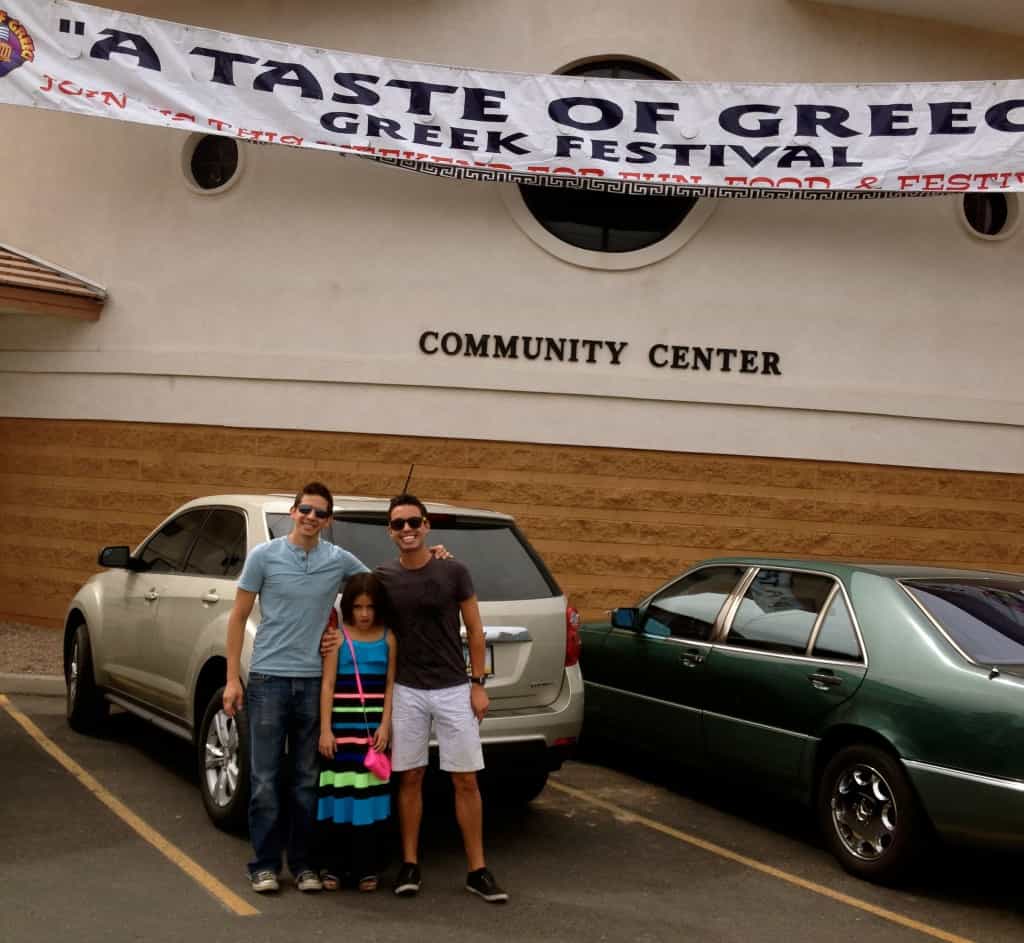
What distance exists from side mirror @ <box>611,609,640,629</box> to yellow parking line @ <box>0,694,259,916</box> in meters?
2.96

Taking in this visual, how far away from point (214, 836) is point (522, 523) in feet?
20.5

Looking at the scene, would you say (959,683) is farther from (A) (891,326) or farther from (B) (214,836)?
(A) (891,326)

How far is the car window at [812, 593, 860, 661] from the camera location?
6.00 m

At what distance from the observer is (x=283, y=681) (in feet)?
16.9

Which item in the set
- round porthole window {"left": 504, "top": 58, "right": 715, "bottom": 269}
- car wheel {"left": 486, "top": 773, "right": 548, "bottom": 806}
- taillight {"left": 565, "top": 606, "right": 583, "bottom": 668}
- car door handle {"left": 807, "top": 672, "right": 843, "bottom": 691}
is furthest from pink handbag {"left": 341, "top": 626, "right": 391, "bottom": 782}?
round porthole window {"left": 504, "top": 58, "right": 715, "bottom": 269}

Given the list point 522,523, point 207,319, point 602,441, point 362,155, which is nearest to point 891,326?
point 602,441

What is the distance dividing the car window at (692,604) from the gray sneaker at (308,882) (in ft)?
9.05

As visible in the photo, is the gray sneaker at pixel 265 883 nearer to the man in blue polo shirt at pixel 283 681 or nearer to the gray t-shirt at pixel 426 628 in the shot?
the man in blue polo shirt at pixel 283 681

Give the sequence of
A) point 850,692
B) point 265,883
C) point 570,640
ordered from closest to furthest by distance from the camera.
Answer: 1. point 265,883
2. point 850,692
3. point 570,640

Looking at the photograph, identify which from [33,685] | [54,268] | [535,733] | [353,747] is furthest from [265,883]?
[54,268]

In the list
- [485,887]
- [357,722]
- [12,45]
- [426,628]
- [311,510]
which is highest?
[12,45]

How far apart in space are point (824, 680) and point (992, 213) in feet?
26.3

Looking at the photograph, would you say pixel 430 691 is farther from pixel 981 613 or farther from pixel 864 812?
pixel 981 613

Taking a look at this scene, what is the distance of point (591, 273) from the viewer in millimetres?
11992
